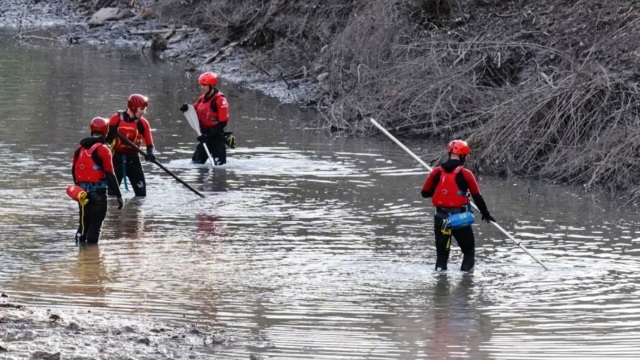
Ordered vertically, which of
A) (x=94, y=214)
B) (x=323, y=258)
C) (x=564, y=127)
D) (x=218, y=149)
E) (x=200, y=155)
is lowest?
(x=323, y=258)

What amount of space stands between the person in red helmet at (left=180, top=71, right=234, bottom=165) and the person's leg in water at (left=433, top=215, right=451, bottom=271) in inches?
283

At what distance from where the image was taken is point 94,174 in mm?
13539

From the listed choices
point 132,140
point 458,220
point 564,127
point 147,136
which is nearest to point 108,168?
point 147,136

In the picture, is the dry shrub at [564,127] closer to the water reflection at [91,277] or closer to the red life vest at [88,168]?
the red life vest at [88,168]

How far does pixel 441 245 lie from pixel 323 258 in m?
1.41

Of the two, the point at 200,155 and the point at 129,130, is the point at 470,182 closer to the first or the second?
the point at 129,130

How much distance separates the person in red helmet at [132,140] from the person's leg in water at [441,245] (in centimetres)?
512

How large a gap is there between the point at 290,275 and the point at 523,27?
12536mm

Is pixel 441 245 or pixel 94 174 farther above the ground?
pixel 94 174

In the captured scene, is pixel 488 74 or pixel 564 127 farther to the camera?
pixel 488 74

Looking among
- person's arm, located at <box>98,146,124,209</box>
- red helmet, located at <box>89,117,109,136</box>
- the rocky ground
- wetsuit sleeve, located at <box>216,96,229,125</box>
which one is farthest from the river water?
the rocky ground

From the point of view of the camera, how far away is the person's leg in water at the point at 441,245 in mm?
12609

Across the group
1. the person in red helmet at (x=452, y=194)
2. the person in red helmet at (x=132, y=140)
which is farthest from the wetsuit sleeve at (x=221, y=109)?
the person in red helmet at (x=452, y=194)

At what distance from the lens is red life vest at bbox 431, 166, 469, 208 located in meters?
12.5
